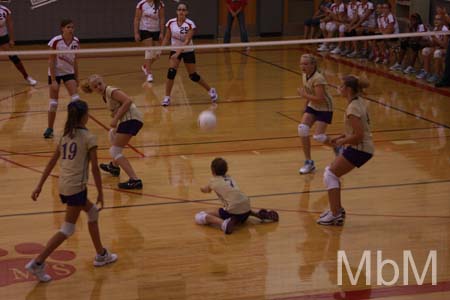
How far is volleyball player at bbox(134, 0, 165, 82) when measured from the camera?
57.5ft

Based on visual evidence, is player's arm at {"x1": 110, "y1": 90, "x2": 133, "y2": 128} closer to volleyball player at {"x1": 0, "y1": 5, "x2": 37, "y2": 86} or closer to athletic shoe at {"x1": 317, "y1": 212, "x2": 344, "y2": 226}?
athletic shoe at {"x1": 317, "y1": 212, "x2": 344, "y2": 226}

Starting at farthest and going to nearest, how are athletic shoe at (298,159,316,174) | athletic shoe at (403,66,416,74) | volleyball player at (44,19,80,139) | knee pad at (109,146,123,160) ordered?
athletic shoe at (403,66,416,74), volleyball player at (44,19,80,139), athletic shoe at (298,159,316,174), knee pad at (109,146,123,160)

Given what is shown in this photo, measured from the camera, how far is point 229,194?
30.3 ft

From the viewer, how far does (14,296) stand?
7.66m

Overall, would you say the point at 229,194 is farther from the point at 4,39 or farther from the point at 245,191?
the point at 4,39

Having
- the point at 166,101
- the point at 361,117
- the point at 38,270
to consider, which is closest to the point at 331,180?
the point at 361,117

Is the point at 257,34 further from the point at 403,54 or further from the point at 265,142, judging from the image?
the point at 265,142

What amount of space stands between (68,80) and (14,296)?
5.80 metres

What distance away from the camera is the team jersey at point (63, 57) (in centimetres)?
1270

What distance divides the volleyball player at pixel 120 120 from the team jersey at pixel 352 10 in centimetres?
1083

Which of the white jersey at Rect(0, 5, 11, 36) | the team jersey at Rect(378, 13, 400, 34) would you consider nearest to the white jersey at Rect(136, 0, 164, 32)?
the white jersey at Rect(0, 5, 11, 36)

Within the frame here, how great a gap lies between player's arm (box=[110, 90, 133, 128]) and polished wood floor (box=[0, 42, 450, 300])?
0.99m

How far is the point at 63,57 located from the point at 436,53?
789 centimetres

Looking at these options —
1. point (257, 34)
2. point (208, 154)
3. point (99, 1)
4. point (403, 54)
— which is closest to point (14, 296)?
point (208, 154)
